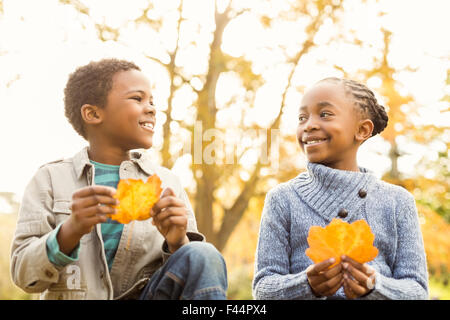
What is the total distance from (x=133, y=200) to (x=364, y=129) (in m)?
1.19

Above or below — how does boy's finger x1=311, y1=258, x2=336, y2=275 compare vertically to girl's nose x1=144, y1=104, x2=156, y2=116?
below

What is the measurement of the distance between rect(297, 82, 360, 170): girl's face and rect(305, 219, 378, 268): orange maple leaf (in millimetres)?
528

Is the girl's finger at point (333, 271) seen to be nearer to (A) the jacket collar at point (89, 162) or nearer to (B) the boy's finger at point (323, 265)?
(B) the boy's finger at point (323, 265)

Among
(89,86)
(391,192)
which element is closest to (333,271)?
(391,192)

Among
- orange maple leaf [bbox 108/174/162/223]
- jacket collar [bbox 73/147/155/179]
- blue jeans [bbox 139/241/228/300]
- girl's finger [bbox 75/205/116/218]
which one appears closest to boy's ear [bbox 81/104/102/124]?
jacket collar [bbox 73/147/155/179]

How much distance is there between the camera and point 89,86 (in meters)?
2.23

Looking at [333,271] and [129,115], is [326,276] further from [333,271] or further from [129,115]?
[129,115]

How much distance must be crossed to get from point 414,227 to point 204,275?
3.46 feet

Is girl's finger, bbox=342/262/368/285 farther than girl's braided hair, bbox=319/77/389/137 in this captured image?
No

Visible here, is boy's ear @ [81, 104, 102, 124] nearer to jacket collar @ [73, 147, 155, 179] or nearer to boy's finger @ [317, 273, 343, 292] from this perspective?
jacket collar @ [73, 147, 155, 179]

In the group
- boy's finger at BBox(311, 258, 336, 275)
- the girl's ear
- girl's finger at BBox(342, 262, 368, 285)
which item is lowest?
girl's finger at BBox(342, 262, 368, 285)

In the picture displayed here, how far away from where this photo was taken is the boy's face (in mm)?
2066
